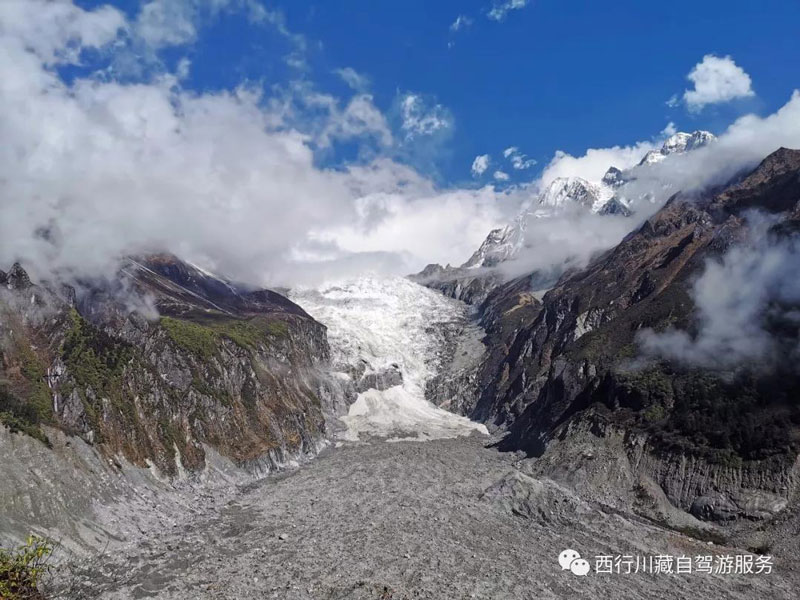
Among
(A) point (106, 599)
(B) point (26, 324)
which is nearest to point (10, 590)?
(A) point (106, 599)

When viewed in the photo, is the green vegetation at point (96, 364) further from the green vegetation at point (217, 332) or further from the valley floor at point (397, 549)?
the green vegetation at point (217, 332)

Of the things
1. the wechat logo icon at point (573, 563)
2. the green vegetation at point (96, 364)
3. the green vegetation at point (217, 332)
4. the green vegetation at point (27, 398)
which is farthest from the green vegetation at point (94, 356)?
the wechat logo icon at point (573, 563)

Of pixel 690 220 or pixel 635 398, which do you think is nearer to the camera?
pixel 635 398

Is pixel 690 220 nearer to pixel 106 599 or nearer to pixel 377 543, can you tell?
pixel 377 543

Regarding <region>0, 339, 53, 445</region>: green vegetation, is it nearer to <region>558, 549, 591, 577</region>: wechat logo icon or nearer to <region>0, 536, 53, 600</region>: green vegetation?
<region>0, 536, 53, 600</region>: green vegetation

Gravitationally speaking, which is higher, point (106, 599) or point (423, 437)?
point (423, 437)
